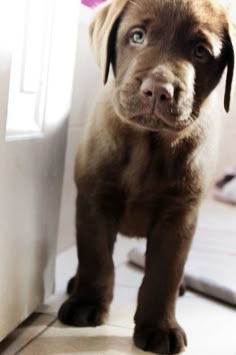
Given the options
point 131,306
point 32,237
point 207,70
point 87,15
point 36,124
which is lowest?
point 131,306

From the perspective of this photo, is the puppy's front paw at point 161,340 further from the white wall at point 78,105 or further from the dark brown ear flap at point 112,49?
the white wall at point 78,105

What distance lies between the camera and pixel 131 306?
1.43 meters

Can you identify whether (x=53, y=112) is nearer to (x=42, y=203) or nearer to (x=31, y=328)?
(x=42, y=203)

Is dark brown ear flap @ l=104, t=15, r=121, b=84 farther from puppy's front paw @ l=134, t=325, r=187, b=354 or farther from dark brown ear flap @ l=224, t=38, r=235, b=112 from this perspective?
puppy's front paw @ l=134, t=325, r=187, b=354

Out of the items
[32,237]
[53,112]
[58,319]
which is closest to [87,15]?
[53,112]

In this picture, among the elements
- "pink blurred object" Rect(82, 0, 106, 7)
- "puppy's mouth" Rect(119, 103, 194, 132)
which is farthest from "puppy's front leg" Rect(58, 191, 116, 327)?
"pink blurred object" Rect(82, 0, 106, 7)

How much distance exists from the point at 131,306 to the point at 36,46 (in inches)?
27.1

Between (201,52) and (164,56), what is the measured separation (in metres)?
0.10

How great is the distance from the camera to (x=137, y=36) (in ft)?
3.81

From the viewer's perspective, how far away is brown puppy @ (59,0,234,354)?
3.65 ft

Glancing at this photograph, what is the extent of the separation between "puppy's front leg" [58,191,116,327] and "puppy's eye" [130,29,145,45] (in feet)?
1.13

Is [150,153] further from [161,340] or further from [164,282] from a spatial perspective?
[161,340]

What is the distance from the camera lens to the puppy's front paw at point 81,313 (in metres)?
1.26

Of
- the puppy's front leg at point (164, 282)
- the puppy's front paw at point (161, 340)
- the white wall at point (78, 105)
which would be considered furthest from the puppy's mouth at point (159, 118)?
the white wall at point (78, 105)
